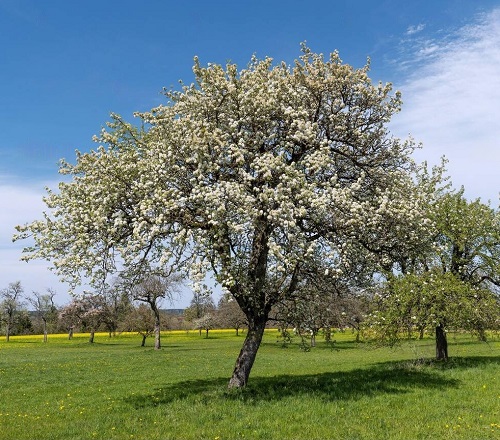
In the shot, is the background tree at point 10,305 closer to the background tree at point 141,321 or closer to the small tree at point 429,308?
the background tree at point 141,321

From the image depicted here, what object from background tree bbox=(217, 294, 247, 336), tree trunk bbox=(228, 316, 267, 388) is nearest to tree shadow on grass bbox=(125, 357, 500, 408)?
tree trunk bbox=(228, 316, 267, 388)

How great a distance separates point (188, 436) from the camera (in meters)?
13.1

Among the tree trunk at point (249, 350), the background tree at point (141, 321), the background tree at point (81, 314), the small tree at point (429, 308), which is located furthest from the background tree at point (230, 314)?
the tree trunk at point (249, 350)

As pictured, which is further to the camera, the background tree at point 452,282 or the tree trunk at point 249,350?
the background tree at point 452,282

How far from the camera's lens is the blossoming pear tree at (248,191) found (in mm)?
16562

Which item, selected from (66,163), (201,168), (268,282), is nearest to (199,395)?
(268,282)

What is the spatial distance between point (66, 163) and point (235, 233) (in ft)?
31.6

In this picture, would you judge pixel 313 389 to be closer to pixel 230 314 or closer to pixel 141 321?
pixel 141 321

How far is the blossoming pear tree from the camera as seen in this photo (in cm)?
1656

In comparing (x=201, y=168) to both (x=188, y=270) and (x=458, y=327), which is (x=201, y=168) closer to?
(x=188, y=270)

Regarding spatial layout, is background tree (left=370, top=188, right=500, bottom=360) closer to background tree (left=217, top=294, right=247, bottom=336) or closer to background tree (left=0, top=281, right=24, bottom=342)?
background tree (left=217, top=294, right=247, bottom=336)

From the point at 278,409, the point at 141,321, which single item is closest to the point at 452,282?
the point at 278,409

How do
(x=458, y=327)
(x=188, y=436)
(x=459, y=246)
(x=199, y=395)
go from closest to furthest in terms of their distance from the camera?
(x=188, y=436) < (x=199, y=395) < (x=458, y=327) < (x=459, y=246)

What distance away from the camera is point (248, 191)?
17125 millimetres
